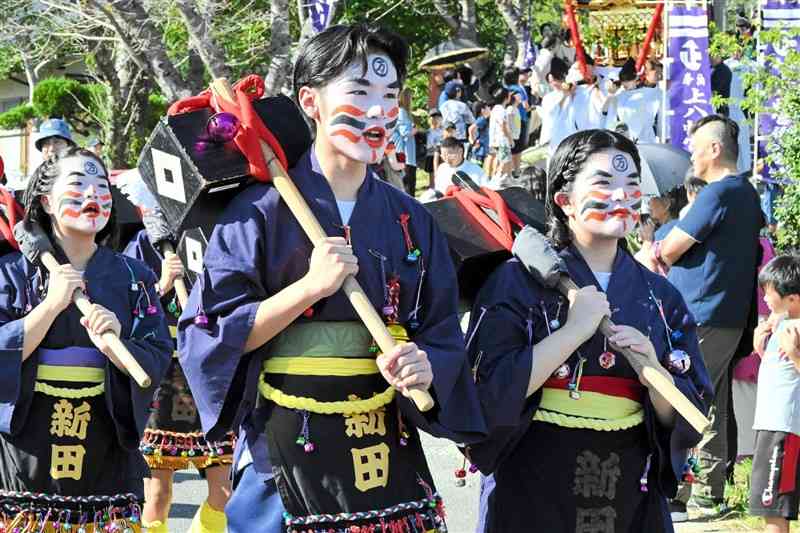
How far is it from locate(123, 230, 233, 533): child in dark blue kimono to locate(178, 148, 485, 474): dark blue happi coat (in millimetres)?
2570

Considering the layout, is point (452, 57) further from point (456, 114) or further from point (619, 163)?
point (619, 163)

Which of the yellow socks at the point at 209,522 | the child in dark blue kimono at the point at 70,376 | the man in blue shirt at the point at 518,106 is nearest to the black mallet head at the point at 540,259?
the child in dark blue kimono at the point at 70,376

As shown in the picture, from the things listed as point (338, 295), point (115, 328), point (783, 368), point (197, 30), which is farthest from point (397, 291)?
point (197, 30)

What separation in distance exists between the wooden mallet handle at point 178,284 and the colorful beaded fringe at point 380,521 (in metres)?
2.77

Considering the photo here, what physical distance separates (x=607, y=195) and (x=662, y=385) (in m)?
0.64

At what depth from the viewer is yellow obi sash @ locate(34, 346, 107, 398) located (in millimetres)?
4879

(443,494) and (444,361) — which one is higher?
(444,361)

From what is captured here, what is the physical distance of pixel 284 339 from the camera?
3676 mm

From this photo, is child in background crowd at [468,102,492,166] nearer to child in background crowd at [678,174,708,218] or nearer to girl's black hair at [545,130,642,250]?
child in background crowd at [678,174,708,218]

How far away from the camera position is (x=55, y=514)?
16.1 ft

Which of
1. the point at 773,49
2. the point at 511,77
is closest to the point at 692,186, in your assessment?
the point at 773,49

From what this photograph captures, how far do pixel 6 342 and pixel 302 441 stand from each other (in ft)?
5.22

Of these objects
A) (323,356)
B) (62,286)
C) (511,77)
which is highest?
(323,356)

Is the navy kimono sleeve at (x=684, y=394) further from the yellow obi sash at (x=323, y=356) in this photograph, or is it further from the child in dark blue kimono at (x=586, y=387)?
the yellow obi sash at (x=323, y=356)
